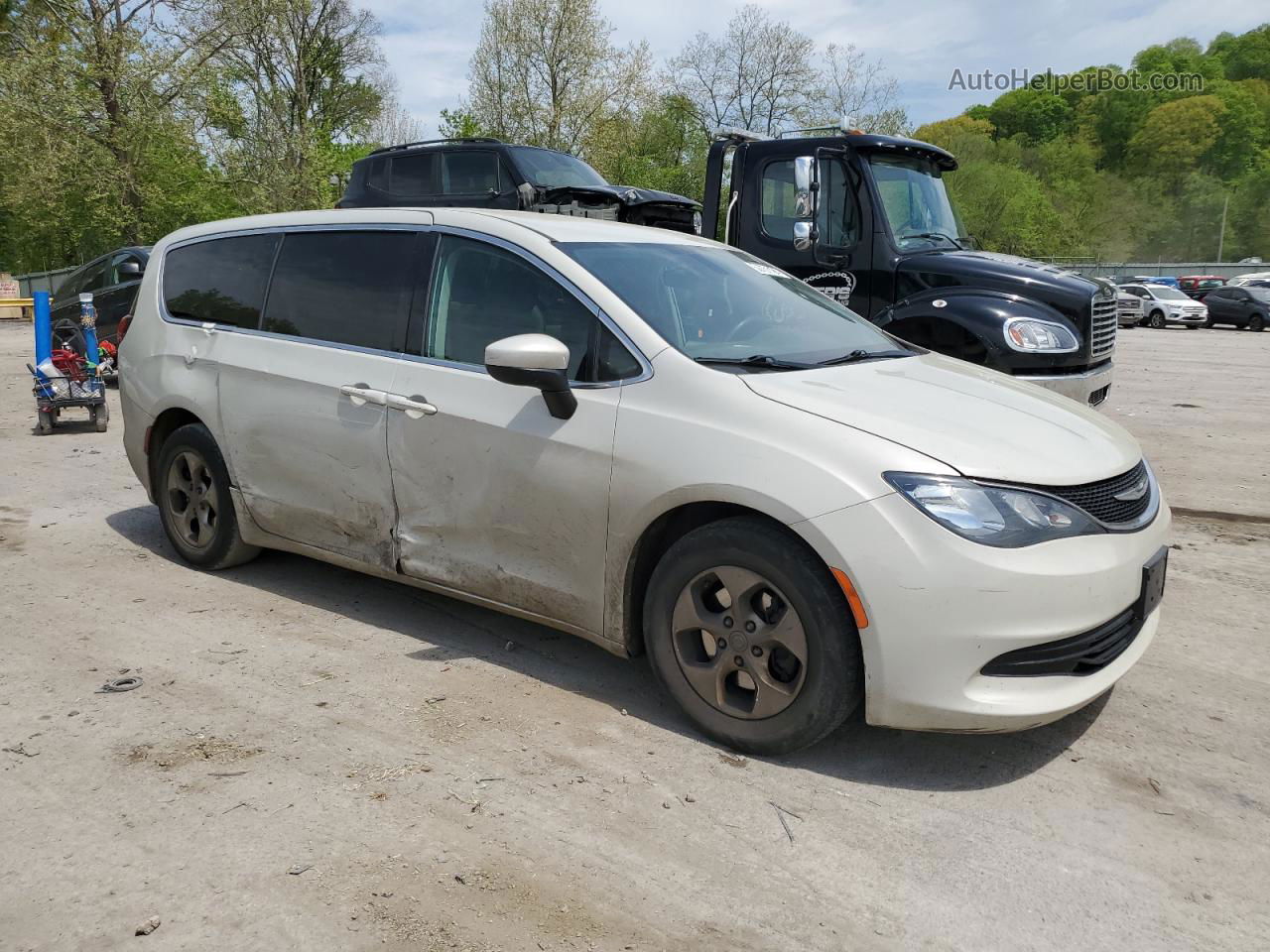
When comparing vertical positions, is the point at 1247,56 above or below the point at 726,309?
above

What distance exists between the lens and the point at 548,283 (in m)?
3.96

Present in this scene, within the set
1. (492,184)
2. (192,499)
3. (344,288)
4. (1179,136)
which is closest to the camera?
(344,288)

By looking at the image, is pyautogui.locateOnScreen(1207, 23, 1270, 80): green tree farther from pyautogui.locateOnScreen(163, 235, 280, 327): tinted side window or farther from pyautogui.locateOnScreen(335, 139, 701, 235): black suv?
pyautogui.locateOnScreen(163, 235, 280, 327): tinted side window

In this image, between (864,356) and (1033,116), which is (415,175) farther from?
(1033,116)

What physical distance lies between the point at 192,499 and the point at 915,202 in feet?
18.4

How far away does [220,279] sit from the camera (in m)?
5.21

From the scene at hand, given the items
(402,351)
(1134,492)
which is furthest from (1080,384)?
(402,351)

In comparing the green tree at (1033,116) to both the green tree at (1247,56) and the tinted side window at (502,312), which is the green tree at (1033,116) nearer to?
the green tree at (1247,56)

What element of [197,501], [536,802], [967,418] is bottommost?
[536,802]

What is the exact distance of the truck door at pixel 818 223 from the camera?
25.3ft

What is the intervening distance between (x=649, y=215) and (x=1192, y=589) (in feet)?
24.7

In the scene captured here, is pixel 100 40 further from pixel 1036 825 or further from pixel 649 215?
pixel 1036 825

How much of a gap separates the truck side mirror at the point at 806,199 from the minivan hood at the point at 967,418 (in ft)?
12.7

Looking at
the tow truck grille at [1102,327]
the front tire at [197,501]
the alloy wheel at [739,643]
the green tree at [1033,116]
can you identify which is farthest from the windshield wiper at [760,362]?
the green tree at [1033,116]
